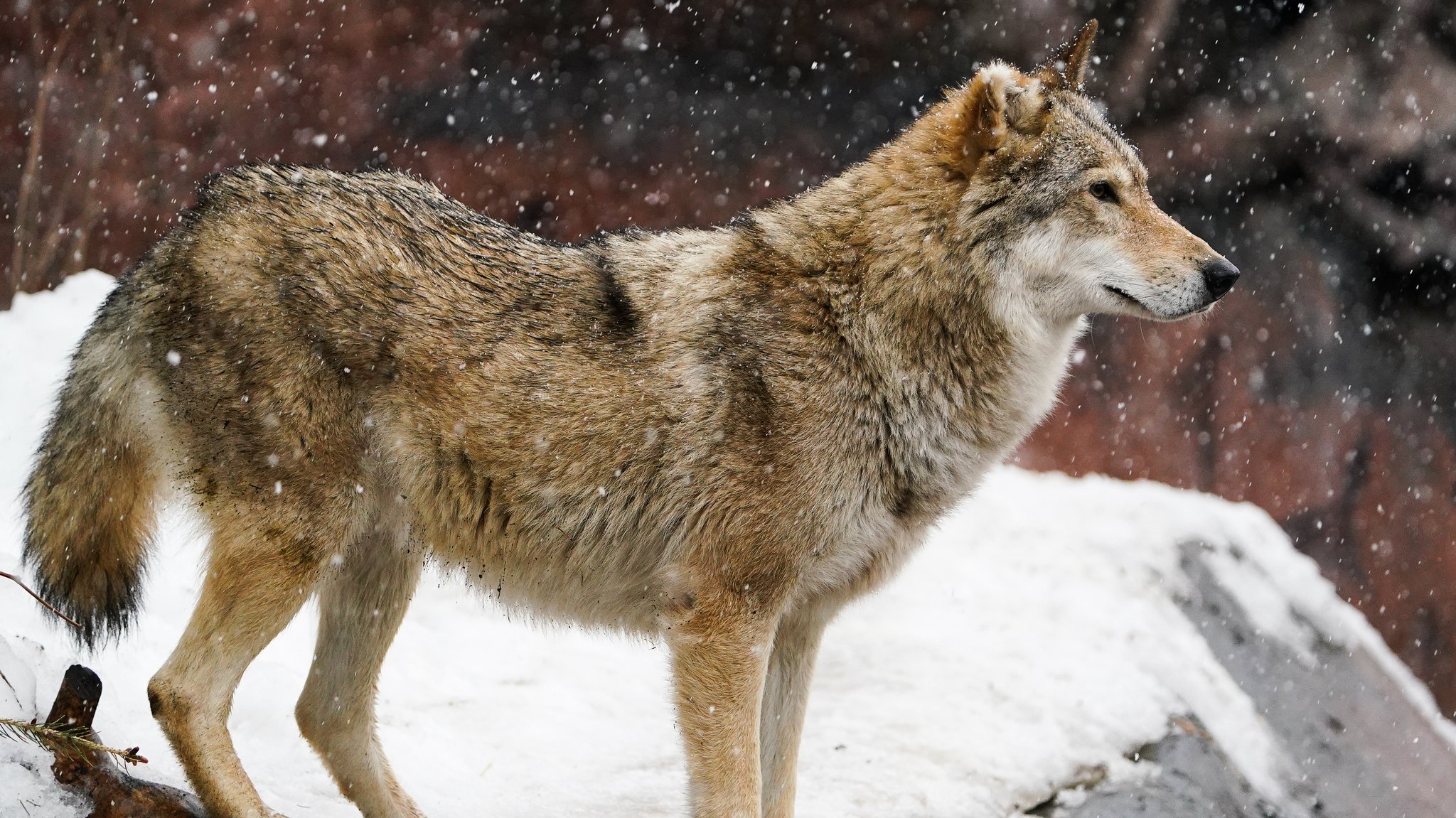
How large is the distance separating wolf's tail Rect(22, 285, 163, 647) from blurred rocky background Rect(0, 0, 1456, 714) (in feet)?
16.8

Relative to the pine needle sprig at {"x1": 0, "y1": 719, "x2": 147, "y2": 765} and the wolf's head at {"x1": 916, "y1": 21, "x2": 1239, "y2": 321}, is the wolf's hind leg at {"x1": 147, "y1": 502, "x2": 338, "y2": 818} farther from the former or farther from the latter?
the wolf's head at {"x1": 916, "y1": 21, "x2": 1239, "y2": 321}

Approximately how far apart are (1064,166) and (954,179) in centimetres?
30

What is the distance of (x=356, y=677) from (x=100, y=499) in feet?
2.94

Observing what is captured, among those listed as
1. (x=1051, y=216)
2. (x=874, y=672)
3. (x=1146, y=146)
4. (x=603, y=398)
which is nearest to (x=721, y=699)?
(x=603, y=398)

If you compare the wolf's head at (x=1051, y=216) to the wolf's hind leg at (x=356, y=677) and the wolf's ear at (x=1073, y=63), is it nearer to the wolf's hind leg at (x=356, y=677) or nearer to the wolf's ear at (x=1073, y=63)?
the wolf's ear at (x=1073, y=63)

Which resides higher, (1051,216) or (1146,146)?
(1051,216)

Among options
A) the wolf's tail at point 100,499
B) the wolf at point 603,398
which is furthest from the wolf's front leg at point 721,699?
the wolf's tail at point 100,499

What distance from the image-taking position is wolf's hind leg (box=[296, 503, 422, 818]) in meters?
3.56

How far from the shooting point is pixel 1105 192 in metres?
3.31

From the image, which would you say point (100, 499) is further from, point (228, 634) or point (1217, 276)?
point (1217, 276)

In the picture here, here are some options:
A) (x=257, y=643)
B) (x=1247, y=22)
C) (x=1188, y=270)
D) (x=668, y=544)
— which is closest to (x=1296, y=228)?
(x=1247, y=22)

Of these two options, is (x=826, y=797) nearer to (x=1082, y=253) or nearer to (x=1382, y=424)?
(x=1082, y=253)

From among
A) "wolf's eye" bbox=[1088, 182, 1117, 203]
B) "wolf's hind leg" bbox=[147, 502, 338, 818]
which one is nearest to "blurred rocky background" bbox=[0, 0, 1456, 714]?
"wolf's hind leg" bbox=[147, 502, 338, 818]

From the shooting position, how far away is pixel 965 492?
334 centimetres
